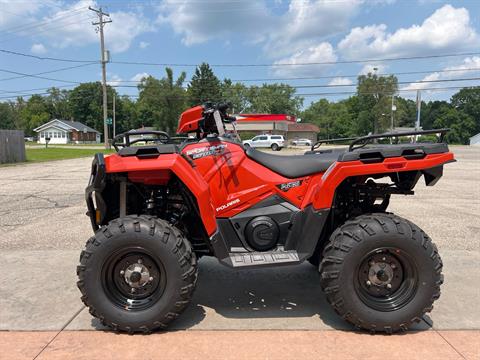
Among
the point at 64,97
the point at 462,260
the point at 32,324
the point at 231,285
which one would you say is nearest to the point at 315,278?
the point at 231,285

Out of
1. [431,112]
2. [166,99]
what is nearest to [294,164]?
[166,99]

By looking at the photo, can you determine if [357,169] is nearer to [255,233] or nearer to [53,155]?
[255,233]

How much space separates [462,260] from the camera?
4922 millimetres

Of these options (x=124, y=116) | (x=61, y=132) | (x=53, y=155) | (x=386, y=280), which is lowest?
(x=53, y=155)

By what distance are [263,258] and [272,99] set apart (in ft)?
321

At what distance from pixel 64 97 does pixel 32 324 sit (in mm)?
117816

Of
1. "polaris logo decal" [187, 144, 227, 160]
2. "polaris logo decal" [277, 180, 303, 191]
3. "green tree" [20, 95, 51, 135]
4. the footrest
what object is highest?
"green tree" [20, 95, 51, 135]

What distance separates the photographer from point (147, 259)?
3.17m

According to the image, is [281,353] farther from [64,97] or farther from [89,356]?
[64,97]

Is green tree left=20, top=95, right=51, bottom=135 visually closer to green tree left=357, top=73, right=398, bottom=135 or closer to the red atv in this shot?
green tree left=357, top=73, right=398, bottom=135

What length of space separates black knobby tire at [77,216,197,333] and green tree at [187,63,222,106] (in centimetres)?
6826

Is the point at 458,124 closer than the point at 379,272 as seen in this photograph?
No

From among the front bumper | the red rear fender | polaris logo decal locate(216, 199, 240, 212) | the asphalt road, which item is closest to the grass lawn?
the asphalt road

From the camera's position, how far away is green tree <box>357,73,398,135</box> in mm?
76500
